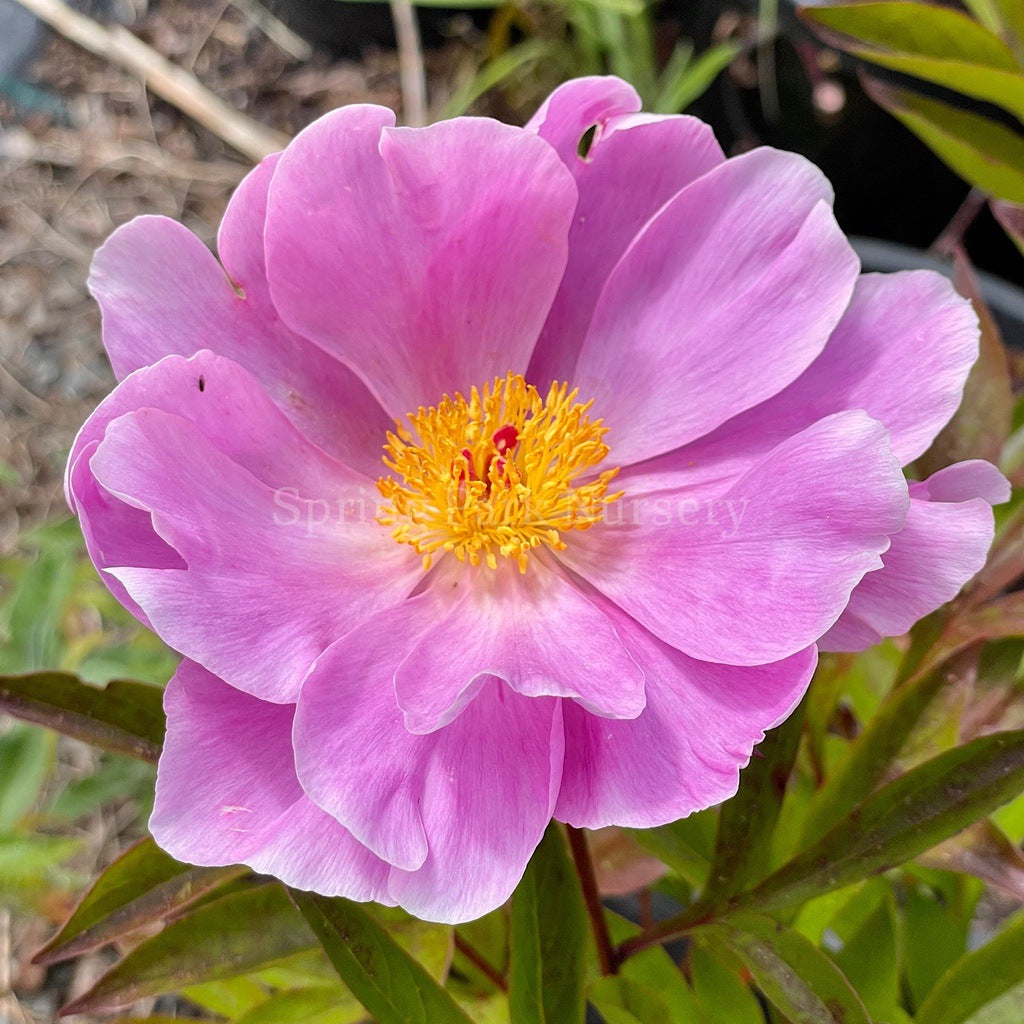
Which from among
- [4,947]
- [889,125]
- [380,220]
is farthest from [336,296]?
[889,125]

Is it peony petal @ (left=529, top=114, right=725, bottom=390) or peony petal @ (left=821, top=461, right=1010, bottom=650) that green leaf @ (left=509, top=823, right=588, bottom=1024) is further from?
peony petal @ (left=529, top=114, right=725, bottom=390)

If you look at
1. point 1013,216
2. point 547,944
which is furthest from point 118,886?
point 1013,216

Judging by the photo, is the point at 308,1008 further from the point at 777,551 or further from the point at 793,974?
the point at 777,551

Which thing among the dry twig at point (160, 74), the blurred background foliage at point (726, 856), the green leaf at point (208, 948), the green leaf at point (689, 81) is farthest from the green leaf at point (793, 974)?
the dry twig at point (160, 74)

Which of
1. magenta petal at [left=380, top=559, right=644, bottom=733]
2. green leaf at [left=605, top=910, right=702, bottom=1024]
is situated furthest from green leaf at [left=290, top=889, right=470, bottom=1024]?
green leaf at [left=605, top=910, right=702, bottom=1024]

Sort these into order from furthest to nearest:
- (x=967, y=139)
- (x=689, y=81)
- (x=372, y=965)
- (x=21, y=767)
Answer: (x=689, y=81) → (x=21, y=767) → (x=967, y=139) → (x=372, y=965)

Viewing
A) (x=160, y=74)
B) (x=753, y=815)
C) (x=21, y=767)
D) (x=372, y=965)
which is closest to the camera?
(x=372, y=965)

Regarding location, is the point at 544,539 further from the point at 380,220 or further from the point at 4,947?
the point at 4,947
